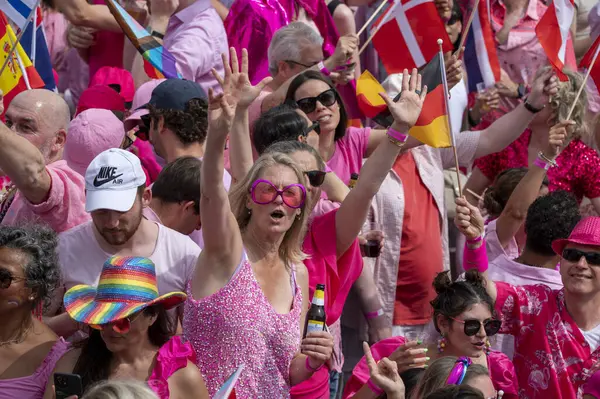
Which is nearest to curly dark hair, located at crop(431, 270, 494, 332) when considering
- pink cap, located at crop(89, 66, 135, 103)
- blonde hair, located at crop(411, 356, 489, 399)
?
blonde hair, located at crop(411, 356, 489, 399)

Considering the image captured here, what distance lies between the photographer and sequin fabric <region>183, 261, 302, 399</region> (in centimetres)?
469

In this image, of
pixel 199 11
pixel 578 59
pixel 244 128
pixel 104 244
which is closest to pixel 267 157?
pixel 244 128

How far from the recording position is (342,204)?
5.43 meters

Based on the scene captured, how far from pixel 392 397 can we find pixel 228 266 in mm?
809

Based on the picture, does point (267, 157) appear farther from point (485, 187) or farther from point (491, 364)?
point (485, 187)

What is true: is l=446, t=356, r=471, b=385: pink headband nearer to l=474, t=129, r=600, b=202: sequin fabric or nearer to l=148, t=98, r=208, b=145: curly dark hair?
l=148, t=98, r=208, b=145: curly dark hair

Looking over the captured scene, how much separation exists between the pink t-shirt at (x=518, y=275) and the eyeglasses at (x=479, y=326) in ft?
2.41

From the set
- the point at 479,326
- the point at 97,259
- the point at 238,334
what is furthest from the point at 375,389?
the point at 97,259

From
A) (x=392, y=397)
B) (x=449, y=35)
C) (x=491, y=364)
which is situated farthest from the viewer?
(x=449, y=35)

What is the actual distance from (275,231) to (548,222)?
76.4 inches

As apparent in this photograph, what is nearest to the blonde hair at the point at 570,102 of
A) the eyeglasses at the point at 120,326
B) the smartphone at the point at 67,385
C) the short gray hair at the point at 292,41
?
the short gray hair at the point at 292,41

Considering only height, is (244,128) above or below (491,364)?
above

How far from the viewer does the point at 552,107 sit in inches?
292

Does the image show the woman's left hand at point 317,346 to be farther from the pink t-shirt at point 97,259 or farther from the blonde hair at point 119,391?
the blonde hair at point 119,391
